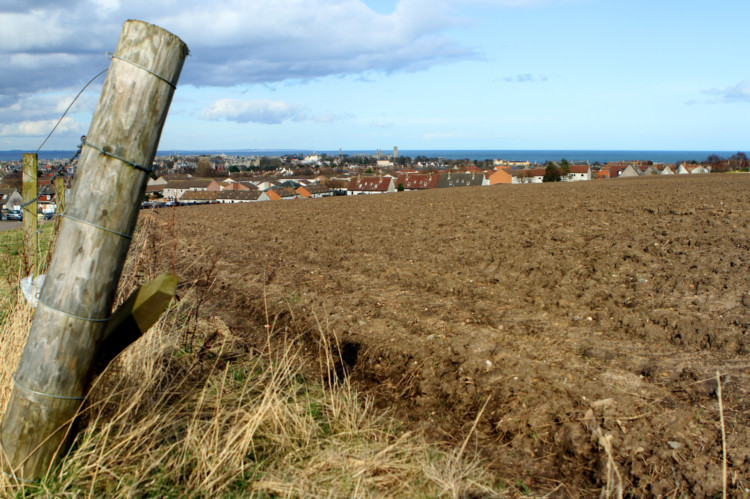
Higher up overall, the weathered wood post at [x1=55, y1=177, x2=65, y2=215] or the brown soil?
the weathered wood post at [x1=55, y1=177, x2=65, y2=215]

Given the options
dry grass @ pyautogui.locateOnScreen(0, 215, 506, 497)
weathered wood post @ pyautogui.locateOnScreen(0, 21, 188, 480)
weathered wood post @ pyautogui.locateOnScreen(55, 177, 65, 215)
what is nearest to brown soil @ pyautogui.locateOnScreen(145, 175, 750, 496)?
dry grass @ pyautogui.locateOnScreen(0, 215, 506, 497)

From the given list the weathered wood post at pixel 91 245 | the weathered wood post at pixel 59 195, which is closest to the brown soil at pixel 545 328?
the weathered wood post at pixel 59 195

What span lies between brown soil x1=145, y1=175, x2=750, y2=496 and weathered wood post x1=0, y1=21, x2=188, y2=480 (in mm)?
2000

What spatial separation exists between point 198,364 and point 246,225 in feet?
31.0

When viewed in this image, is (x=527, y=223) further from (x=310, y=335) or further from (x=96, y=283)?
(x=96, y=283)

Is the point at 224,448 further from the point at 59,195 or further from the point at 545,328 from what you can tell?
the point at 59,195

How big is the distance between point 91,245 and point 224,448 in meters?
1.36

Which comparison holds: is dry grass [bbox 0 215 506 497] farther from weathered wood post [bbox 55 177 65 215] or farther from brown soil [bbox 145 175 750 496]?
weathered wood post [bbox 55 177 65 215]

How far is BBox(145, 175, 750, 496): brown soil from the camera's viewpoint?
11.6ft

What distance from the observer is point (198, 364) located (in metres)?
4.37

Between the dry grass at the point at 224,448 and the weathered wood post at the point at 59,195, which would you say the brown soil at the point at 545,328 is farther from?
the weathered wood post at the point at 59,195

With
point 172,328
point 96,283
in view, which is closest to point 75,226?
point 96,283

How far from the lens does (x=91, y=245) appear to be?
2.63 metres

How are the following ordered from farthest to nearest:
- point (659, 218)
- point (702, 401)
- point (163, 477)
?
point (659, 218) < point (702, 401) < point (163, 477)
